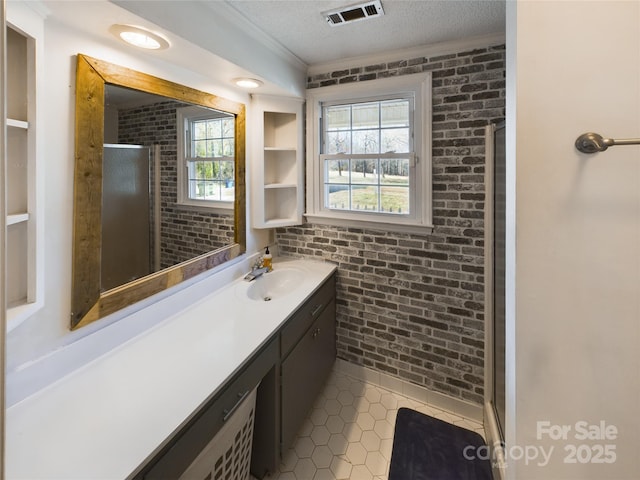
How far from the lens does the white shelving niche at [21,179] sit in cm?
98

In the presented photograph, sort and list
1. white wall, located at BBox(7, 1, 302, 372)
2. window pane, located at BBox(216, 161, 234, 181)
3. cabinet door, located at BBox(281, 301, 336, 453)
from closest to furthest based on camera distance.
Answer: white wall, located at BBox(7, 1, 302, 372) → cabinet door, located at BBox(281, 301, 336, 453) → window pane, located at BBox(216, 161, 234, 181)

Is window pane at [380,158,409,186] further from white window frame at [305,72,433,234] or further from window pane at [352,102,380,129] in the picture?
window pane at [352,102,380,129]

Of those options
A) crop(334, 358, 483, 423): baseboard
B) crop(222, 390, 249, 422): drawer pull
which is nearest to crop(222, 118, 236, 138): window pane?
crop(222, 390, 249, 422): drawer pull

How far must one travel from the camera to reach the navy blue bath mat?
166 centimetres

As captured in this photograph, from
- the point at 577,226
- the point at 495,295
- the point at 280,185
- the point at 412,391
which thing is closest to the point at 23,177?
the point at 280,185

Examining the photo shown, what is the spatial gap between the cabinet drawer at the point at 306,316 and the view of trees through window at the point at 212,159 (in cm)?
89

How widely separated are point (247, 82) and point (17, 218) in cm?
142

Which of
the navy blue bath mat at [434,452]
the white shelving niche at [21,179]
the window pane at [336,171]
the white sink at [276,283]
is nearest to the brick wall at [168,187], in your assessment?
the white shelving niche at [21,179]

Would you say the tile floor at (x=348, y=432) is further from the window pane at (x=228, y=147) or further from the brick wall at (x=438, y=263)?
the window pane at (x=228, y=147)

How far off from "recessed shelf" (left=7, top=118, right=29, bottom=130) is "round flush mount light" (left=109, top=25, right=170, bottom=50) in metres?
0.49

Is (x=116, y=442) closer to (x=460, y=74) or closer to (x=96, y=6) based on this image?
(x=96, y=6)

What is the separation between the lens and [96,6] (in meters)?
1.03

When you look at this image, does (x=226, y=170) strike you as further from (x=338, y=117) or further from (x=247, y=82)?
(x=338, y=117)

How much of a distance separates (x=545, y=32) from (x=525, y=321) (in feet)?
2.78
